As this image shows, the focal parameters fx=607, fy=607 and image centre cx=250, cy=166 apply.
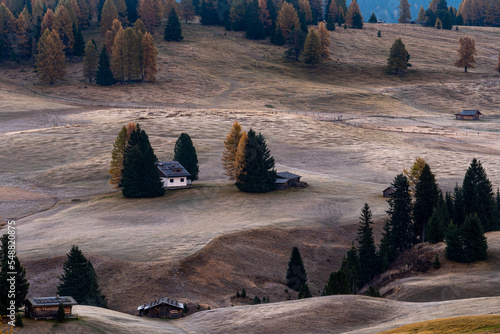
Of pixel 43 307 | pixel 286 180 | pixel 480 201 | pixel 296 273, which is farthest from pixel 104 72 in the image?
pixel 43 307

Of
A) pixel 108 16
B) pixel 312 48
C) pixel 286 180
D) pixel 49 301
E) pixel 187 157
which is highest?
pixel 108 16

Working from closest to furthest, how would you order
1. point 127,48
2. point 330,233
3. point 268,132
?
point 330,233 → point 268,132 → point 127,48

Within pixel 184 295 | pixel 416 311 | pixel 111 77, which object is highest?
pixel 111 77

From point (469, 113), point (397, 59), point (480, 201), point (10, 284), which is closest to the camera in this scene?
point (10, 284)

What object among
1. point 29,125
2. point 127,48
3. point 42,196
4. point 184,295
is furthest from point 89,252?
point 127,48

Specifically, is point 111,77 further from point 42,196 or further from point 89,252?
point 89,252

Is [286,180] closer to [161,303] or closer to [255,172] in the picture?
[255,172]

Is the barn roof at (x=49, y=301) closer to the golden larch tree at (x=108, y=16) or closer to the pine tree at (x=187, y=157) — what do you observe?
the pine tree at (x=187, y=157)
